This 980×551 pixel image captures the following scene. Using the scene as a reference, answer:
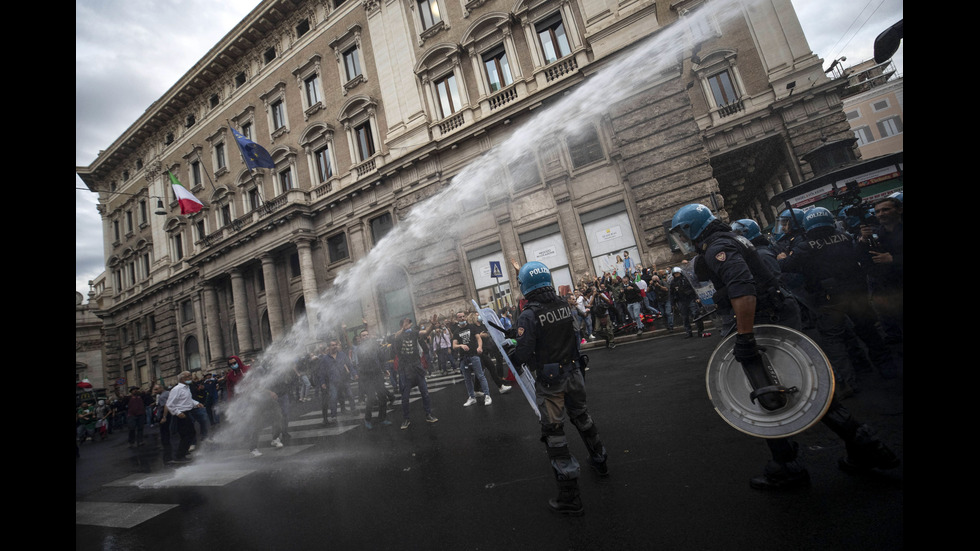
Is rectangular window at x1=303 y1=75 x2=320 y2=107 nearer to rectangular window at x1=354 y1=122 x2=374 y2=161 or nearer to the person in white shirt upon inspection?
rectangular window at x1=354 y1=122 x2=374 y2=161

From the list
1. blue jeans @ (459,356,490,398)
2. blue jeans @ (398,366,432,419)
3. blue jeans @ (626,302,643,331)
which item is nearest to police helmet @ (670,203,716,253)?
blue jeans @ (459,356,490,398)

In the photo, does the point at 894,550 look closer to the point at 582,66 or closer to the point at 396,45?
the point at 582,66

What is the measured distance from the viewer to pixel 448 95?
17750 mm

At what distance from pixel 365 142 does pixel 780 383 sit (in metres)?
21.1

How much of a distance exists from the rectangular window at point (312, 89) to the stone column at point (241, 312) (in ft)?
35.5

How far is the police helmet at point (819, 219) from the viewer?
4.48m

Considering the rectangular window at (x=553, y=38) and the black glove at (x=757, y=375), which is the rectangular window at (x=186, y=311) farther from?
the black glove at (x=757, y=375)

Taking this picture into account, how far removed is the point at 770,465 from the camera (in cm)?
251

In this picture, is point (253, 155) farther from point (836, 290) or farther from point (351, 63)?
point (836, 290)

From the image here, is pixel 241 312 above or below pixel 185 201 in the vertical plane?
below

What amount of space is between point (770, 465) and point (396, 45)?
2135cm

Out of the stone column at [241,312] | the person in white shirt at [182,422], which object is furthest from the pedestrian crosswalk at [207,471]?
the stone column at [241,312]

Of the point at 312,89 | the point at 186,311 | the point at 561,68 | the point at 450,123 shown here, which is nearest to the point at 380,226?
the point at 450,123
